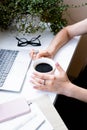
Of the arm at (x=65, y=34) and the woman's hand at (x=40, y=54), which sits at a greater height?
the arm at (x=65, y=34)

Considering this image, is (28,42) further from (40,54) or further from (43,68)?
(43,68)

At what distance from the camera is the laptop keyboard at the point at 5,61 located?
1031 mm

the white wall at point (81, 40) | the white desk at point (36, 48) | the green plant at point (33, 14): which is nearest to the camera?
the white desk at point (36, 48)

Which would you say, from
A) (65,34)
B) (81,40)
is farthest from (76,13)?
(65,34)

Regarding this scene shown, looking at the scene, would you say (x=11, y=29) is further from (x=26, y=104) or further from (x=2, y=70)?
(x=26, y=104)

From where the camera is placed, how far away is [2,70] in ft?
3.47

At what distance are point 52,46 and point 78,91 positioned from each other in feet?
1.02

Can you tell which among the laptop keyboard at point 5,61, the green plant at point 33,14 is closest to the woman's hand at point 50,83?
the laptop keyboard at point 5,61

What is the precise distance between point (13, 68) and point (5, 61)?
7 cm

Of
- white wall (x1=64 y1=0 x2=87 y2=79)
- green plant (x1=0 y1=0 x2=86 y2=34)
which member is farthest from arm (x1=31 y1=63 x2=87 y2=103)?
white wall (x1=64 y1=0 x2=87 y2=79)

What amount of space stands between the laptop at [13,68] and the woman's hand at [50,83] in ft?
0.23

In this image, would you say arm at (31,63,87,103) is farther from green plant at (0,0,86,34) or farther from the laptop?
green plant at (0,0,86,34)

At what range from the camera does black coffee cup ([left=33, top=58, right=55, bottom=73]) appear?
98 centimetres

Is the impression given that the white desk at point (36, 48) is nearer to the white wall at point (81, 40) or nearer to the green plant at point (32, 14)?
the green plant at point (32, 14)
